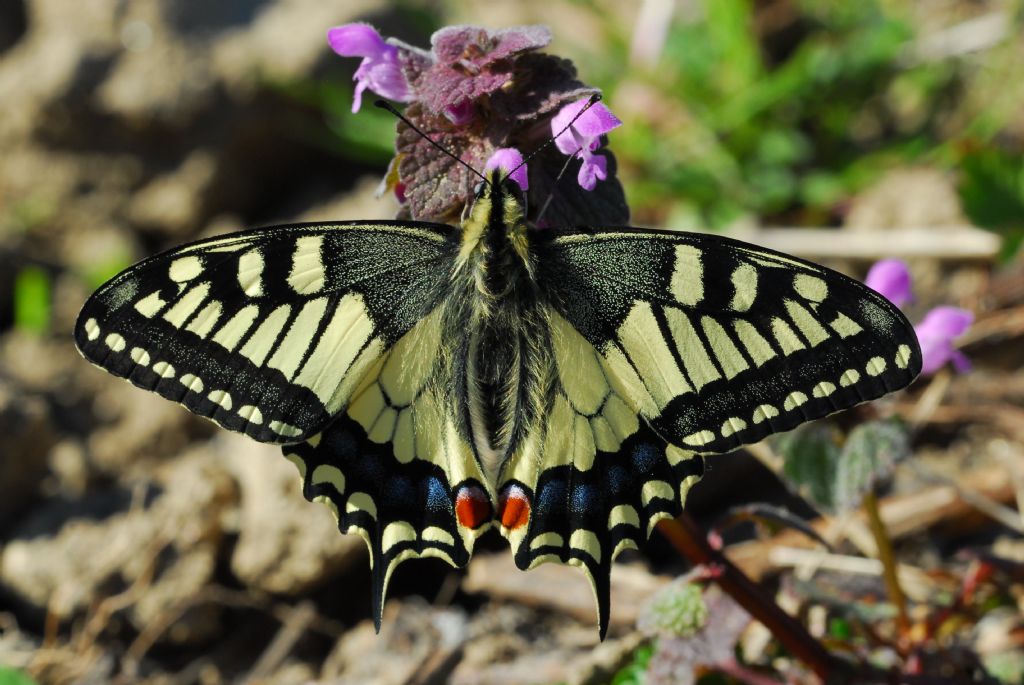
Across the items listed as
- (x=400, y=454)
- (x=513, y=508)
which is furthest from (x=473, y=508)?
(x=400, y=454)

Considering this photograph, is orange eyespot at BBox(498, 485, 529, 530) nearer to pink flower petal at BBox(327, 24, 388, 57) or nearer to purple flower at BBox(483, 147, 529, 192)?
purple flower at BBox(483, 147, 529, 192)

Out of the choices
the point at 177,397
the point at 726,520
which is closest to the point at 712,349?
the point at 726,520

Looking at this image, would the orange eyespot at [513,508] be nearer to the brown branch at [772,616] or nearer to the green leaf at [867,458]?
the brown branch at [772,616]

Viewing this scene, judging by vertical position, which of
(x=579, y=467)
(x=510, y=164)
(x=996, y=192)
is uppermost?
(x=996, y=192)

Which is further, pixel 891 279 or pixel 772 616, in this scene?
pixel 891 279

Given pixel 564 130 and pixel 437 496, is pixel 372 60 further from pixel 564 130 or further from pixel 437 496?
pixel 437 496

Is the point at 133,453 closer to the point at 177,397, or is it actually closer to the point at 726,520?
the point at 177,397

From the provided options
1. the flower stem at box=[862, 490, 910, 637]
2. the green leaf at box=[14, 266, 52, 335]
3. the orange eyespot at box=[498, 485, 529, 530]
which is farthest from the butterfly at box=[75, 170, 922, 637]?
the green leaf at box=[14, 266, 52, 335]
